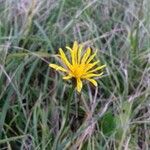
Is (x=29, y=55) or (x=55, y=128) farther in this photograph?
(x=29, y=55)

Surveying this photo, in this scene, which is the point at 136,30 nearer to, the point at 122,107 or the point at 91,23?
the point at 91,23

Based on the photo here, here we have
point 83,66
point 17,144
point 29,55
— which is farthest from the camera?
point 29,55

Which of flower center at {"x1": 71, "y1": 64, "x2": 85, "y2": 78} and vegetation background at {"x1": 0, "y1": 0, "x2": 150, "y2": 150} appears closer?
flower center at {"x1": 71, "y1": 64, "x2": 85, "y2": 78}

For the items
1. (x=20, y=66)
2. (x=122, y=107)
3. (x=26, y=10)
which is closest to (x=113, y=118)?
(x=122, y=107)

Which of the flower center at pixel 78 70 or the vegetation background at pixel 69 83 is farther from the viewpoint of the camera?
the vegetation background at pixel 69 83

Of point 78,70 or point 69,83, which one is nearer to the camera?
point 78,70

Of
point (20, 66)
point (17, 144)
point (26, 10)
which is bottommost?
point (17, 144)

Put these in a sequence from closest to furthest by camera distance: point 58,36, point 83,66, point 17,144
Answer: point 83,66 < point 17,144 < point 58,36

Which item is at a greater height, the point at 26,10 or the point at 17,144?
the point at 26,10
